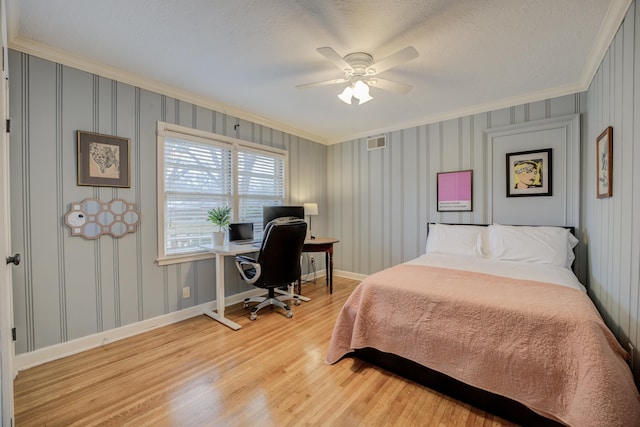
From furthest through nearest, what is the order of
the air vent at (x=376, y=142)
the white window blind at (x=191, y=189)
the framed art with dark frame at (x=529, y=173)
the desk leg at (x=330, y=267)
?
the air vent at (x=376, y=142)
the desk leg at (x=330, y=267)
the framed art with dark frame at (x=529, y=173)
the white window blind at (x=191, y=189)

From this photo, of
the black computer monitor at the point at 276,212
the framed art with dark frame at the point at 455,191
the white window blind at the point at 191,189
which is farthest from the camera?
the black computer monitor at the point at 276,212

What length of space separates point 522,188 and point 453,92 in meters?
1.37

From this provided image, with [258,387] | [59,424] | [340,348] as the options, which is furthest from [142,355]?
[340,348]

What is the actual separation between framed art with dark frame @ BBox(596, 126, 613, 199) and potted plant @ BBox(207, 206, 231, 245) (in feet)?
11.2

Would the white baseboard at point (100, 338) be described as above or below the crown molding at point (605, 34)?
below

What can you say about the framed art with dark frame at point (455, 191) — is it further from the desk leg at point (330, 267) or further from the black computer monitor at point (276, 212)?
the black computer monitor at point (276, 212)

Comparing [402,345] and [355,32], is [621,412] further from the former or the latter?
[355,32]

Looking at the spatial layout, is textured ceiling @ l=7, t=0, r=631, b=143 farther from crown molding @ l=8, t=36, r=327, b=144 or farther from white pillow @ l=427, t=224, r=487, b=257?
white pillow @ l=427, t=224, r=487, b=257

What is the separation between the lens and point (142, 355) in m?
2.30

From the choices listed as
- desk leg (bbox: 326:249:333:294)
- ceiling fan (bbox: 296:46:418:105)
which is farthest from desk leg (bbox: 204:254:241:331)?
ceiling fan (bbox: 296:46:418:105)

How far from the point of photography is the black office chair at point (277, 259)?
285 cm

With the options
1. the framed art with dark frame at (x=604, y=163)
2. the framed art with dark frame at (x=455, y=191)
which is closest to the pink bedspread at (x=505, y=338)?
the framed art with dark frame at (x=604, y=163)

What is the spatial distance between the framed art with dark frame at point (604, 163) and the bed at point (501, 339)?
0.73m

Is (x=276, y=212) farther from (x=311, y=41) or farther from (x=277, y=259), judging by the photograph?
(x=311, y=41)
